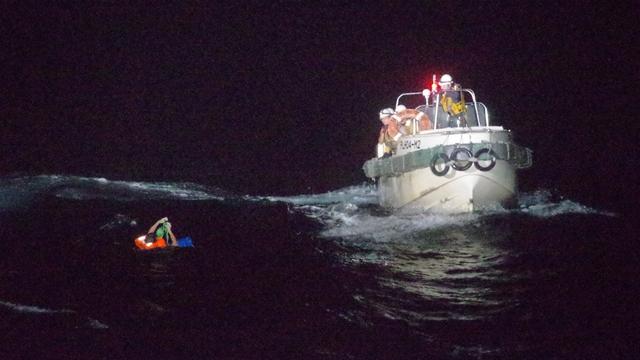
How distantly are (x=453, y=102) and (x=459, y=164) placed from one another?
1806 mm

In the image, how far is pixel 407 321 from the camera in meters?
6.31

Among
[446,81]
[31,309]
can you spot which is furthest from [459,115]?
[31,309]

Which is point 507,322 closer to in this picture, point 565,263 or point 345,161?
point 565,263

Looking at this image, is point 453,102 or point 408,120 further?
point 408,120

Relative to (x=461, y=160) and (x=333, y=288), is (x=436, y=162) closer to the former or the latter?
(x=461, y=160)

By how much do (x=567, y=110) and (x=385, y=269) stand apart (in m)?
51.6

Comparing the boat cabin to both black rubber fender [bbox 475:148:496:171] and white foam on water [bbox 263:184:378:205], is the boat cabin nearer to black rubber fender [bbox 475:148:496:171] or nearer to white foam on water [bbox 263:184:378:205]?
black rubber fender [bbox 475:148:496:171]

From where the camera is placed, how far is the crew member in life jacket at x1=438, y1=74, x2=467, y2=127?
12.9 m

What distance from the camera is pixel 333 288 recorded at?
7730 mm

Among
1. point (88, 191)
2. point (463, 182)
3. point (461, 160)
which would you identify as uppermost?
point (461, 160)

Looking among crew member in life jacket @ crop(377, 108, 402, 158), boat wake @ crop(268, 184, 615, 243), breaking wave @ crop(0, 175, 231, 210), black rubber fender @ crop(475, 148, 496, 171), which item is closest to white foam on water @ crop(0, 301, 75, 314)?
boat wake @ crop(268, 184, 615, 243)

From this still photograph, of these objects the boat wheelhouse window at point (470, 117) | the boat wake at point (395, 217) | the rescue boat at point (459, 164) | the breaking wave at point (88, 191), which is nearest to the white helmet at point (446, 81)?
the rescue boat at point (459, 164)

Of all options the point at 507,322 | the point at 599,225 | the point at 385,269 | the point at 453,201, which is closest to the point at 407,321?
the point at 507,322

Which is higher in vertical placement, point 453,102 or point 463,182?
point 453,102
